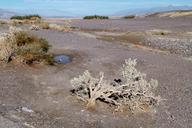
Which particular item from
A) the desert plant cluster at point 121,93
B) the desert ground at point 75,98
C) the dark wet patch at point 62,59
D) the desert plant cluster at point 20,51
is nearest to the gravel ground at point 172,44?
the desert ground at point 75,98

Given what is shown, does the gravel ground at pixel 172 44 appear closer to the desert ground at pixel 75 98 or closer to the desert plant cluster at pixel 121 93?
the desert ground at pixel 75 98

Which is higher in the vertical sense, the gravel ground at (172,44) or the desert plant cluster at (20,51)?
the desert plant cluster at (20,51)

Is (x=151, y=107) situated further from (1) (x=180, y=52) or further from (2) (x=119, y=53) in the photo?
(1) (x=180, y=52)

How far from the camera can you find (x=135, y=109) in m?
14.8

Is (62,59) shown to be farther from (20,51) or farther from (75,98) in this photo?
(75,98)

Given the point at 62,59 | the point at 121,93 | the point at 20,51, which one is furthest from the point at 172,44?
the point at 121,93

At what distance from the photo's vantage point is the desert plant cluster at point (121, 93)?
14.9 metres

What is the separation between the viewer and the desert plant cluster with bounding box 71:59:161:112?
14.9 meters

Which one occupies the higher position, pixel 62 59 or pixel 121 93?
pixel 121 93

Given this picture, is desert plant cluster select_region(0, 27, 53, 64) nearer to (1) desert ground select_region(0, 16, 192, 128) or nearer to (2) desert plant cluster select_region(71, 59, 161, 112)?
(1) desert ground select_region(0, 16, 192, 128)

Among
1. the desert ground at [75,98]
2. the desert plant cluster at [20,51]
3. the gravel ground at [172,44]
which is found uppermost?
the desert plant cluster at [20,51]

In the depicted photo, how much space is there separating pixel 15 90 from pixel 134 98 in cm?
404

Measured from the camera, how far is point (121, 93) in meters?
15.2

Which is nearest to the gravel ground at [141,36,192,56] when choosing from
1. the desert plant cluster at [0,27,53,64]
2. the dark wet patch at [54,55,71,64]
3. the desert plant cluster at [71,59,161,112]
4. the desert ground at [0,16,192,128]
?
the desert ground at [0,16,192,128]
